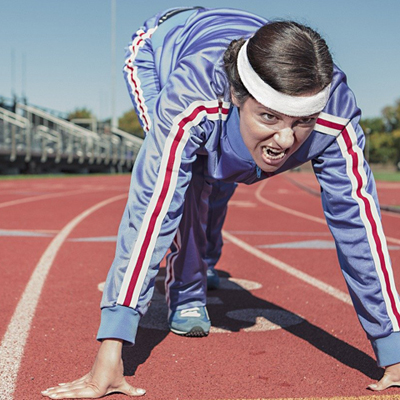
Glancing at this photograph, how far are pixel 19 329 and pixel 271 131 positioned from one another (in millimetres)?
1960

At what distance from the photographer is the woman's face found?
2521mm

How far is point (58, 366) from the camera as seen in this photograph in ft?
9.86

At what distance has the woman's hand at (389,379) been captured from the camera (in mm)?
2723

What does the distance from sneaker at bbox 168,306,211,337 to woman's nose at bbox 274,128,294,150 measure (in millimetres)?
1459

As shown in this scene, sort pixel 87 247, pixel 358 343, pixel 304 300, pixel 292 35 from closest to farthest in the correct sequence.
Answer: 1. pixel 292 35
2. pixel 358 343
3. pixel 304 300
4. pixel 87 247

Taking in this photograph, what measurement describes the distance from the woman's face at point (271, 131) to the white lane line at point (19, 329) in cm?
140

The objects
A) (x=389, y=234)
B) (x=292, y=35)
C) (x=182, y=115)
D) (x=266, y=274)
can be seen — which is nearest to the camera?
(x=292, y=35)

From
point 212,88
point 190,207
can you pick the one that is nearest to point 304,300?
point 190,207

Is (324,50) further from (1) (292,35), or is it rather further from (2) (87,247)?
(2) (87,247)

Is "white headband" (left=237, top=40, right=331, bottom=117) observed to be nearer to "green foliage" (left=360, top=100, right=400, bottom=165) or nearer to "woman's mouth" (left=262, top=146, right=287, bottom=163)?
"woman's mouth" (left=262, top=146, right=287, bottom=163)

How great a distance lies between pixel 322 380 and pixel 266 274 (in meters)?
2.78

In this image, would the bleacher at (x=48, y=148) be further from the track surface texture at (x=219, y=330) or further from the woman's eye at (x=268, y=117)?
the woman's eye at (x=268, y=117)

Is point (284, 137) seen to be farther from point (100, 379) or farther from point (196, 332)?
point (196, 332)

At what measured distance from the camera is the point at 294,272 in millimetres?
5738
